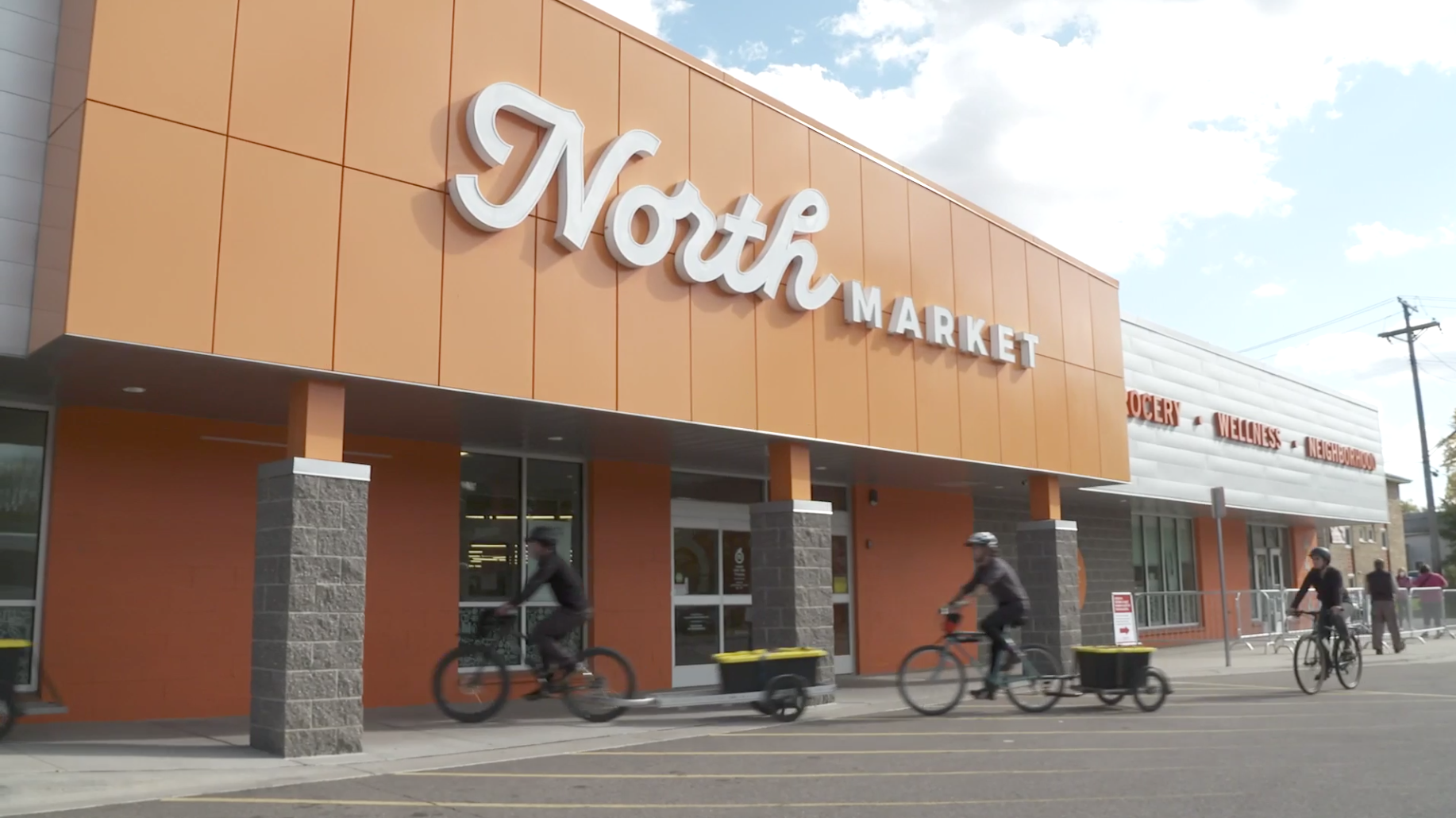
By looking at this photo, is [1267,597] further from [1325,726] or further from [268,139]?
[268,139]

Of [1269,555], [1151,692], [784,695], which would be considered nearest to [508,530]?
[784,695]

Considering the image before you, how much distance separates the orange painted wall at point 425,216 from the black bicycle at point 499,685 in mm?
2498

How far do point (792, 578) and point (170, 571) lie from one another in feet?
21.2

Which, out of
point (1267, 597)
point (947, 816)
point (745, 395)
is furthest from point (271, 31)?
point (1267, 597)

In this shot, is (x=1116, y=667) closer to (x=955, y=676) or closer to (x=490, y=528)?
(x=955, y=676)

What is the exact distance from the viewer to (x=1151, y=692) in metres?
12.6

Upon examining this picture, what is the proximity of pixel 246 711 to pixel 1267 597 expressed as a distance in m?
21.5

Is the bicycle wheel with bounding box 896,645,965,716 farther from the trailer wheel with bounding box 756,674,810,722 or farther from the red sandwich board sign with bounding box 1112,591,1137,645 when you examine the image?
the red sandwich board sign with bounding box 1112,591,1137,645

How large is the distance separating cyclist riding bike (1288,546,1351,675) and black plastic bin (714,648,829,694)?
674cm

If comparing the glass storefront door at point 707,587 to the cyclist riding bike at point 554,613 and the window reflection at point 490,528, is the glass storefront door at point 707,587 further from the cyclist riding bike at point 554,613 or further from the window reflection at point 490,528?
the cyclist riding bike at point 554,613

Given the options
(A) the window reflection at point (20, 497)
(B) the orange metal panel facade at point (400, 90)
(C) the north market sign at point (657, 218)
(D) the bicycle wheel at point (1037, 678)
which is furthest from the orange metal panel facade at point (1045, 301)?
(A) the window reflection at point (20, 497)

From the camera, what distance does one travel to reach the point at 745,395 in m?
12.9

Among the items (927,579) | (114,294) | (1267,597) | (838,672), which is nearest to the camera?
(114,294)

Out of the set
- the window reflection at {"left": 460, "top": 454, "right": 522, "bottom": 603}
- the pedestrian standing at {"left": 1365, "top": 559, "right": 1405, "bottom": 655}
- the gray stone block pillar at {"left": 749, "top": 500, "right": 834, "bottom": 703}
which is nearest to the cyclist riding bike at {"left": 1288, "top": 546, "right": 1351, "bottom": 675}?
the gray stone block pillar at {"left": 749, "top": 500, "right": 834, "bottom": 703}
